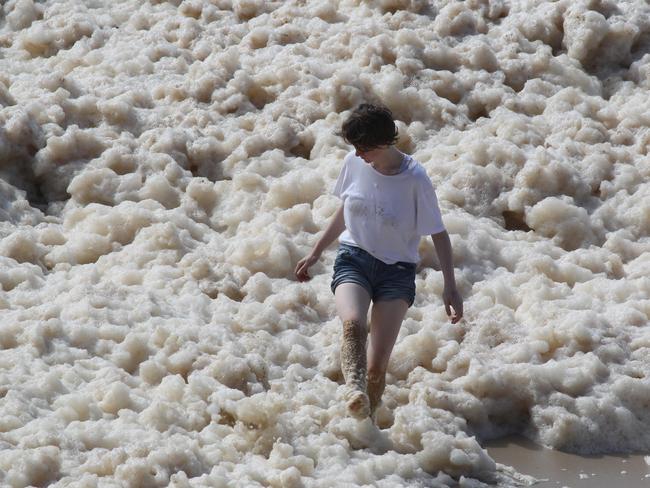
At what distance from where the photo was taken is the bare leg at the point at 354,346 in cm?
476

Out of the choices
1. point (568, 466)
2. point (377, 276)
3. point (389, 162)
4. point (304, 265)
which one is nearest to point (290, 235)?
point (304, 265)

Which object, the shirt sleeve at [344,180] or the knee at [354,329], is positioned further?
the shirt sleeve at [344,180]

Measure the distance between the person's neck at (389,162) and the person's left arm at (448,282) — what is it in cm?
33

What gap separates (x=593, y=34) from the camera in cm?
723

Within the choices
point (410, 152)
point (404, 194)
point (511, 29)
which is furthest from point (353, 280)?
point (511, 29)

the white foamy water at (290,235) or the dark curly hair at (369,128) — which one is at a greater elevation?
the dark curly hair at (369,128)

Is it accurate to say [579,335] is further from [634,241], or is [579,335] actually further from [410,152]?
[410,152]

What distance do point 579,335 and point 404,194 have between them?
1.13 m

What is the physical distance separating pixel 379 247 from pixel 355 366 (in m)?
0.54

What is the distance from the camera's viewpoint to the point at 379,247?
16.4ft

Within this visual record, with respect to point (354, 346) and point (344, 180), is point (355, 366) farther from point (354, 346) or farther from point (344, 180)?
point (344, 180)

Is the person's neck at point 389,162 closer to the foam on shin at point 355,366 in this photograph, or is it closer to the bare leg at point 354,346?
the bare leg at point 354,346

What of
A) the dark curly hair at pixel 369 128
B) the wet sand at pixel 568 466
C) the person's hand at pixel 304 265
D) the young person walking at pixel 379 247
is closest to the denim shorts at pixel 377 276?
the young person walking at pixel 379 247

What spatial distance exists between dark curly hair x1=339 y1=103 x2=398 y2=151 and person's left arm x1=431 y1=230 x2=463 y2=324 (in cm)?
48
